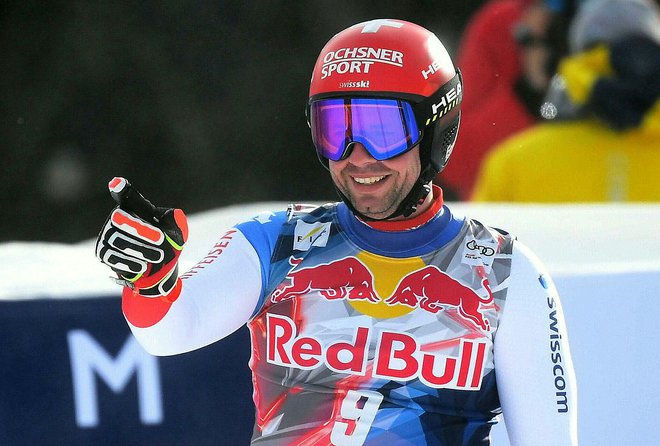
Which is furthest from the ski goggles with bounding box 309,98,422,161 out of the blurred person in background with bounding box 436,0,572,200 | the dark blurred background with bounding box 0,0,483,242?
the dark blurred background with bounding box 0,0,483,242

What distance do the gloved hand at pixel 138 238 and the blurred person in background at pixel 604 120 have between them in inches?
109

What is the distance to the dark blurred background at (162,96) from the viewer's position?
7535mm

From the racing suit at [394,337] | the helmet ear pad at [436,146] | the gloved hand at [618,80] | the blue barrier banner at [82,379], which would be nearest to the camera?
the racing suit at [394,337]

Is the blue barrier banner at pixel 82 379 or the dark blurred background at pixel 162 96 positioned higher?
the blue barrier banner at pixel 82 379

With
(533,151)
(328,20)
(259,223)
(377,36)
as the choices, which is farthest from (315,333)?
(328,20)

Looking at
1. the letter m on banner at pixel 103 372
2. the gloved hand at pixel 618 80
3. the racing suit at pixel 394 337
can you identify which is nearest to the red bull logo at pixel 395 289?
the racing suit at pixel 394 337

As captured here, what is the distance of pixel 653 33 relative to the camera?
16.2 feet

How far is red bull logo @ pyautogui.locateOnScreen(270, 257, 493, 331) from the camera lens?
2.73 metres

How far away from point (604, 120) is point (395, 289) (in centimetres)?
239

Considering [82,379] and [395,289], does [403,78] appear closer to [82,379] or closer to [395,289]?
[395,289]

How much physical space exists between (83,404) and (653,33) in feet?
9.23

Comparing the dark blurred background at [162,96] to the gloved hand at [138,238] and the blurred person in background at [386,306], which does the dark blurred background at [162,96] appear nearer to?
the blurred person in background at [386,306]

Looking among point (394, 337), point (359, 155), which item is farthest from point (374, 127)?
point (394, 337)

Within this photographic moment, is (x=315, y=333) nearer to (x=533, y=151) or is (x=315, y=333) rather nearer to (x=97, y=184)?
(x=533, y=151)
